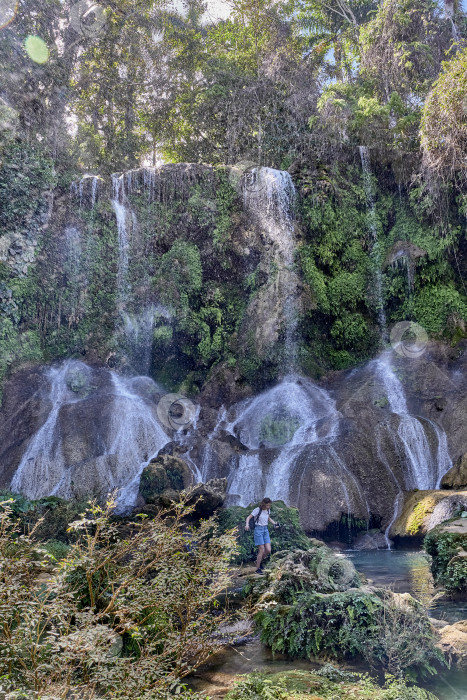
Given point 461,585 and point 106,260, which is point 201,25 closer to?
point 106,260

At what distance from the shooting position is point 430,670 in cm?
472

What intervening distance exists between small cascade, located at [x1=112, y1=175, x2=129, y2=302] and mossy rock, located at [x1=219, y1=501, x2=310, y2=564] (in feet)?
41.6

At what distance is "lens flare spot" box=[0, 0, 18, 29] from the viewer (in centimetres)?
2100

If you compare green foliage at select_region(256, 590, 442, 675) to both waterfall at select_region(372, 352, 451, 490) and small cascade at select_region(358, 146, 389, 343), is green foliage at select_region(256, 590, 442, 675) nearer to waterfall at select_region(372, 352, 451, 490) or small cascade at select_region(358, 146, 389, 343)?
waterfall at select_region(372, 352, 451, 490)

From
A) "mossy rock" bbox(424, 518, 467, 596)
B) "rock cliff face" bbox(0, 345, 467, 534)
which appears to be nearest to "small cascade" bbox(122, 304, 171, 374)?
"rock cliff face" bbox(0, 345, 467, 534)

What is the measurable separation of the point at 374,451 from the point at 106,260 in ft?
43.1

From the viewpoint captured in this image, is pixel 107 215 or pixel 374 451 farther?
pixel 107 215

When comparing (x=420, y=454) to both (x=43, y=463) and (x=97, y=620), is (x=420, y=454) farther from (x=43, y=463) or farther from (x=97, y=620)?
(x=97, y=620)

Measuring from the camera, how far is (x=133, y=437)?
1598 centimetres

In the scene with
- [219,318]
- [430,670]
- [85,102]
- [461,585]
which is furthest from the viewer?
[85,102]

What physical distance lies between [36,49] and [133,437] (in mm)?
17402

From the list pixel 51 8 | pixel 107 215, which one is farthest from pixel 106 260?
pixel 51 8

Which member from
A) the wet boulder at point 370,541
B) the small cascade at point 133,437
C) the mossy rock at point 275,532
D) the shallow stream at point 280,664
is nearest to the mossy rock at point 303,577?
the shallow stream at point 280,664

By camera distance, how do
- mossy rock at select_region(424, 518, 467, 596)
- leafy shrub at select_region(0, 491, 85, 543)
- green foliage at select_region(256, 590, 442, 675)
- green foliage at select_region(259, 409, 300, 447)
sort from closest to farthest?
green foliage at select_region(256, 590, 442, 675) → mossy rock at select_region(424, 518, 467, 596) → leafy shrub at select_region(0, 491, 85, 543) → green foliage at select_region(259, 409, 300, 447)
